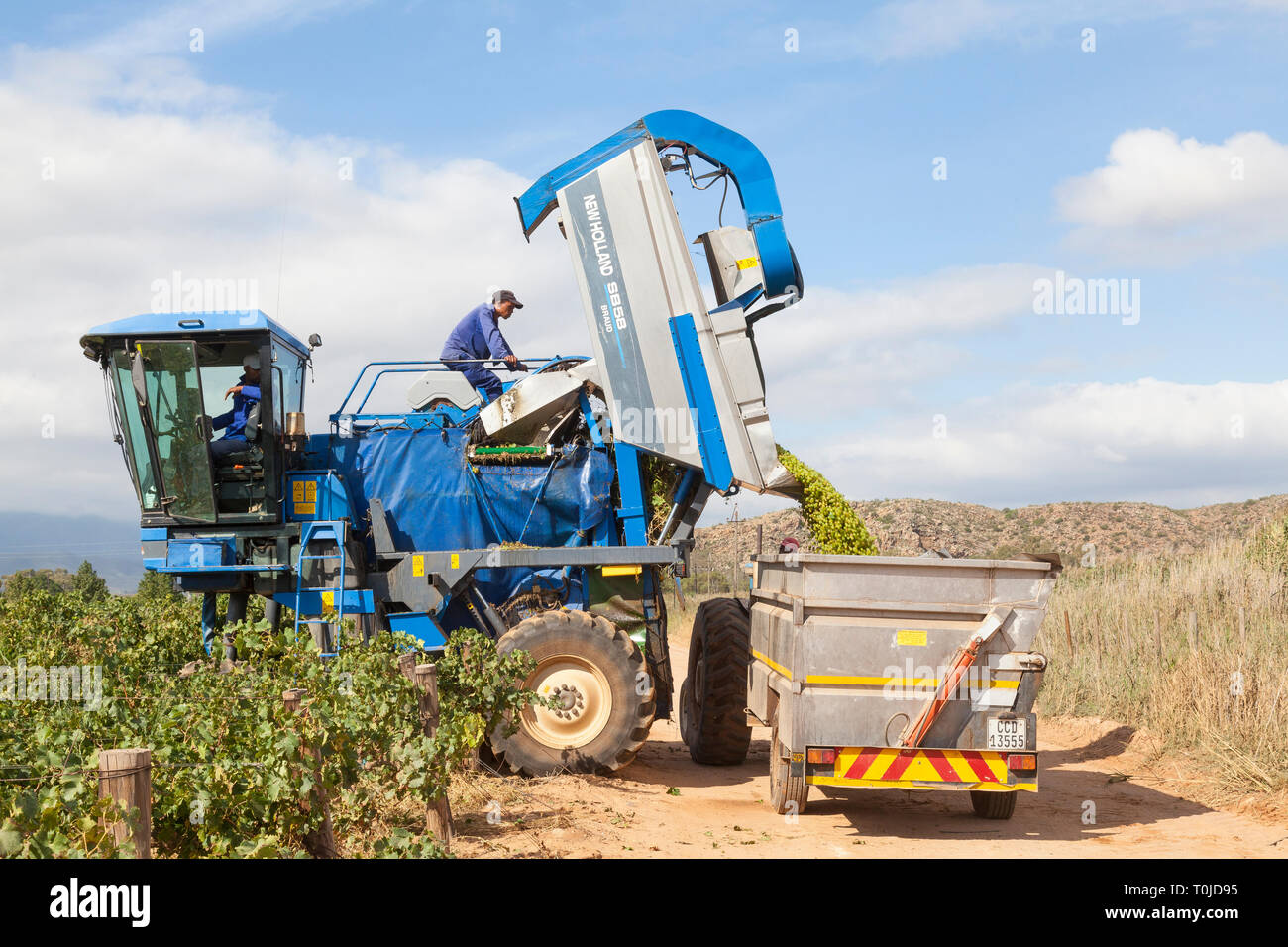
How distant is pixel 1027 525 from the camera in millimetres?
55719

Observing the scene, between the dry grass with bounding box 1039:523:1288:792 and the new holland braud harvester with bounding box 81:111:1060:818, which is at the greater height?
the new holland braud harvester with bounding box 81:111:1060:818

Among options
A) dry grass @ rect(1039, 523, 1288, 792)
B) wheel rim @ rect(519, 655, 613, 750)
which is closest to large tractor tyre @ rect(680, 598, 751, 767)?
wheel rim @ rect(519, 655, 613, 750)

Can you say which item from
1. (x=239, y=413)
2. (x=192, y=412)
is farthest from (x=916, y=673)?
(x=192, y=412)

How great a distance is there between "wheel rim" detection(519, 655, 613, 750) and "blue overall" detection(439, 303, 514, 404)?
9.03 ft

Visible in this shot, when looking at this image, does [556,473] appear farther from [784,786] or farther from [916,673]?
[916,673]

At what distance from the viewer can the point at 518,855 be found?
6750 mm

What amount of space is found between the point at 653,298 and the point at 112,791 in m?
6.64

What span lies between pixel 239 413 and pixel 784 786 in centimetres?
601

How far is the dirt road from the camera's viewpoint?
7.36 metres

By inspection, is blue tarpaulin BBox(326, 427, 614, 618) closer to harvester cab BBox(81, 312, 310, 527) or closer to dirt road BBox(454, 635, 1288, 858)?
harvester cab BBox(81, 312, 310, 527)

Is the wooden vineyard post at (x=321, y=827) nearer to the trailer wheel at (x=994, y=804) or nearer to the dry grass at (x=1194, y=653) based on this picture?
the trailer wheel at (x=994, y=804)

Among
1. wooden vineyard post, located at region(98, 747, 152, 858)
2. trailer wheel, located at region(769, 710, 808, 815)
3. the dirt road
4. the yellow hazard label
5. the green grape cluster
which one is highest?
the green grape cluster
